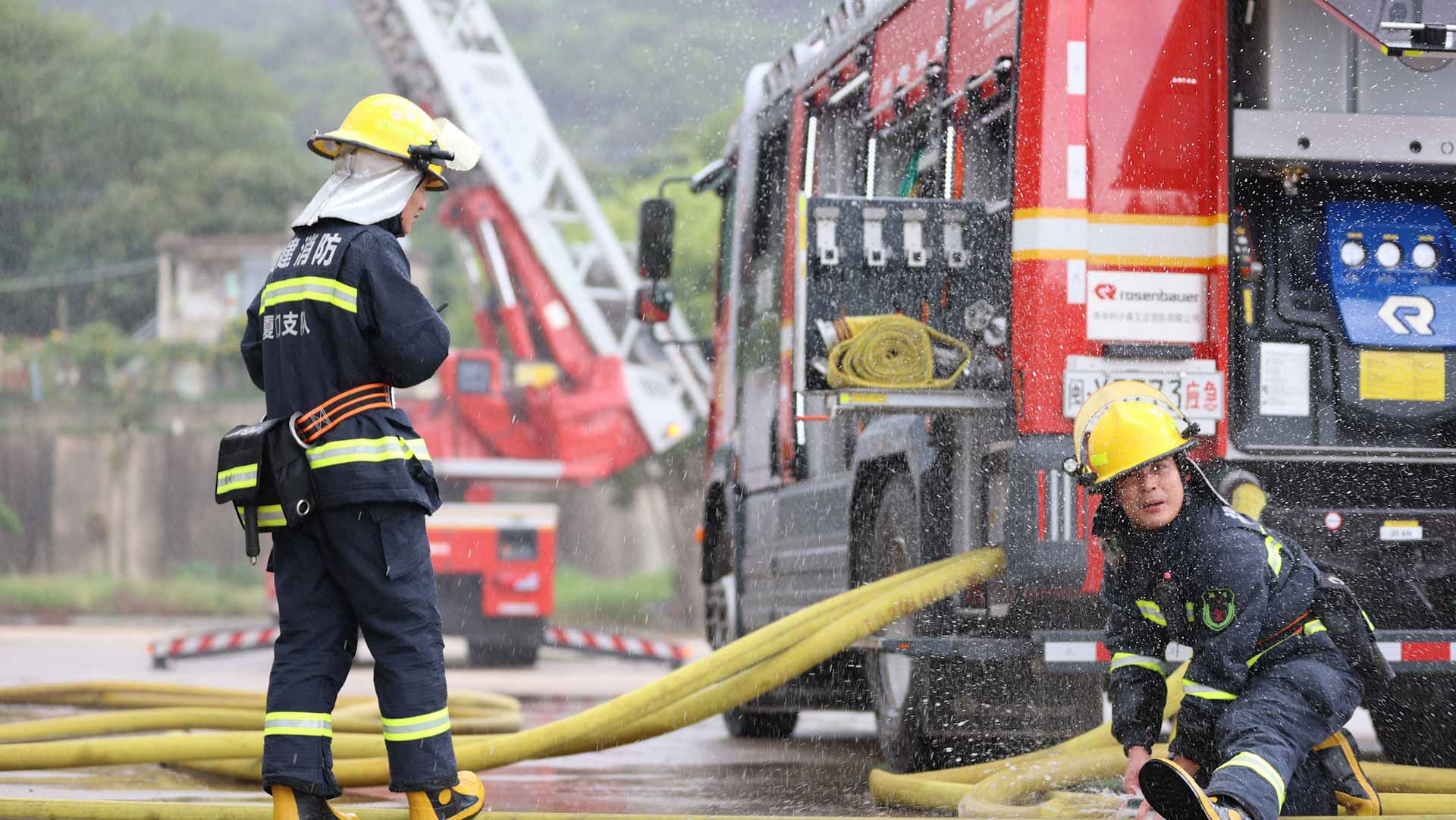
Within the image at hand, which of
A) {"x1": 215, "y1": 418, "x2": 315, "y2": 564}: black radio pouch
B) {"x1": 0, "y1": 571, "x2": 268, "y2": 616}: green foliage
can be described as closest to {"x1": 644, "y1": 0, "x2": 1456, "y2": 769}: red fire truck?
{"x1": 215, "y1": 418, "x2": 315, "y2": 564}: black radio pouch

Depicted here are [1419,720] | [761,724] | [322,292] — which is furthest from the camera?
[761,724]

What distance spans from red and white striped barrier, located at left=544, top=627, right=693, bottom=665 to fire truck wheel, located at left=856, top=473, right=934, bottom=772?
6.69 metres

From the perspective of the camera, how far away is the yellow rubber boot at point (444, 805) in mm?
4508

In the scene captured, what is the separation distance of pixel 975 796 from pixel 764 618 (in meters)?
3.48

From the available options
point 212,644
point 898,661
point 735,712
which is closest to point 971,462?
point 898,661

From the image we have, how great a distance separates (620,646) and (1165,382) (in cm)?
846

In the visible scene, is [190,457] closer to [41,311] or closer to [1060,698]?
[41,311]

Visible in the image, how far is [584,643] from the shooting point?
46.2 feet

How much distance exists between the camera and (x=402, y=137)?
4.70 meters

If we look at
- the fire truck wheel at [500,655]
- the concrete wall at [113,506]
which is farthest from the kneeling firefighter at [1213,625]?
the concrete wall at [113,506]

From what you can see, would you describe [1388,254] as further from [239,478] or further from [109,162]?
[109,162]

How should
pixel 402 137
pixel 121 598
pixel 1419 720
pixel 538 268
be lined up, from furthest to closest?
1. pixel 121 598
2. pixel 538 268
3. pixel 1419 720
4. pixel 402 137

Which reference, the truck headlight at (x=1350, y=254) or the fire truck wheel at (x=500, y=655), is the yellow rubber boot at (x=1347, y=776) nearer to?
the truck headlight at (x=1350, y=254)

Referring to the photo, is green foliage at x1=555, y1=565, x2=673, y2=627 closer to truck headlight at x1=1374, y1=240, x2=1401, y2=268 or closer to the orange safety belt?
truck headlight at x1=1374, y1=240, x2=1401, y2=268
